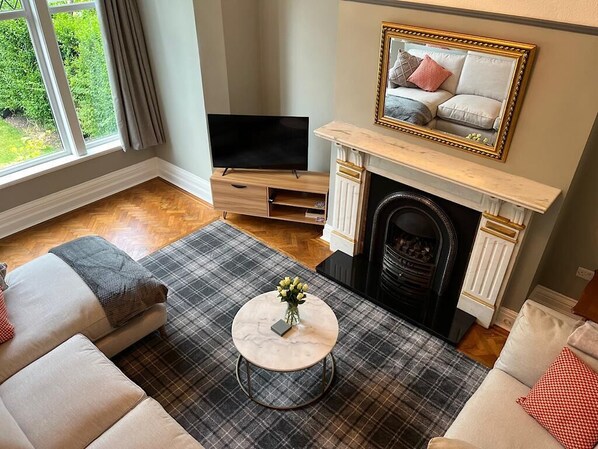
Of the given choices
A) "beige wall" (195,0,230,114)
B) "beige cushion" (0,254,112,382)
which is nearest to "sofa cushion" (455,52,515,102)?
"beige wall" (195,0,230,114)

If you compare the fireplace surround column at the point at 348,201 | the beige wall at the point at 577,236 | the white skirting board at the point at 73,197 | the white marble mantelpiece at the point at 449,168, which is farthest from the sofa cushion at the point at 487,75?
the white skirting board at the point at 73,197

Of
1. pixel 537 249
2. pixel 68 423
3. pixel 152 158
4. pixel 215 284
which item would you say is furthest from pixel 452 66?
pixel 152 158

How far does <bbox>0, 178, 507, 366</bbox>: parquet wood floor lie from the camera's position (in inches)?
167

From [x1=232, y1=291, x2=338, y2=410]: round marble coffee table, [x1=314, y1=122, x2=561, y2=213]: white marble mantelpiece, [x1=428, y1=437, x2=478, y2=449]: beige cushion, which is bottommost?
[x1=232, y1=291, x2=338, y2=410]: round marble coffee table

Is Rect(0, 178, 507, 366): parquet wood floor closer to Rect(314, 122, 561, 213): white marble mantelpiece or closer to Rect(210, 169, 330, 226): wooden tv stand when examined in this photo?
Rect(210, 169, 330, 226): wooden tv stand

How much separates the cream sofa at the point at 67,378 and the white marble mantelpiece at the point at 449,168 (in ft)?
6.11

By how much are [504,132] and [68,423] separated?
9.38ft

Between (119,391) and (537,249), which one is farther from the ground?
(537,249)

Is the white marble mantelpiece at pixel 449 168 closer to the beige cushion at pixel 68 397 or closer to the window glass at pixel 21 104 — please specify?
the beige cushion at pixel 68 397

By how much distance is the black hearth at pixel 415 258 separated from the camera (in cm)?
334

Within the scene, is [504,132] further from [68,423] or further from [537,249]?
[68,423]

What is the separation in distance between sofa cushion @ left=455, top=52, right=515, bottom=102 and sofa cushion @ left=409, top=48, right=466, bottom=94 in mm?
34

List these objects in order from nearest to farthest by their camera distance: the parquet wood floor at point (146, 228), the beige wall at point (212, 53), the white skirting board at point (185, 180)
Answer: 1. the beige wall at point (212, 53)
2. the parquet wood floor at point (146, 228)
3. the white skirting board at point (185, 180)

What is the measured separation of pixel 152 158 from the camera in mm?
5258
